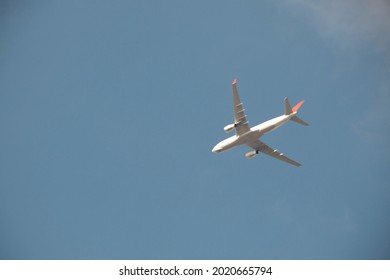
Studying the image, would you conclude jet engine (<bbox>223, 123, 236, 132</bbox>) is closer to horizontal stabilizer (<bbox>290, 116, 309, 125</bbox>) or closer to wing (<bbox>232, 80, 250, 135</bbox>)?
wing (<bbox>232, 80, 250, 135</bbox>)

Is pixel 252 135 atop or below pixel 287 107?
below

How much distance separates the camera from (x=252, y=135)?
8662 cm

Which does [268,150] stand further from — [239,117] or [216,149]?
[239,117]

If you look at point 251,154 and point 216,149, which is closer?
point 216,149

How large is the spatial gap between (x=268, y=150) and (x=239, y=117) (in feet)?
37.8

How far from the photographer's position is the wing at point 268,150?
9226 cm

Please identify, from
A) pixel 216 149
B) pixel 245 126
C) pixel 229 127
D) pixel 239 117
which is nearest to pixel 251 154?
pixel 216 149

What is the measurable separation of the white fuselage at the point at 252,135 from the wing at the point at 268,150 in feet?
12.5

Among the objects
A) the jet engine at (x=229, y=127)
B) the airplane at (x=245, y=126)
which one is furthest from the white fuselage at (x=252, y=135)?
the jet engine at (x=229, y=127)

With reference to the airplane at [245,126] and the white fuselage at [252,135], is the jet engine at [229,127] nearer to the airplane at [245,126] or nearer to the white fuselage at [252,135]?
the airplane at [245,126]
